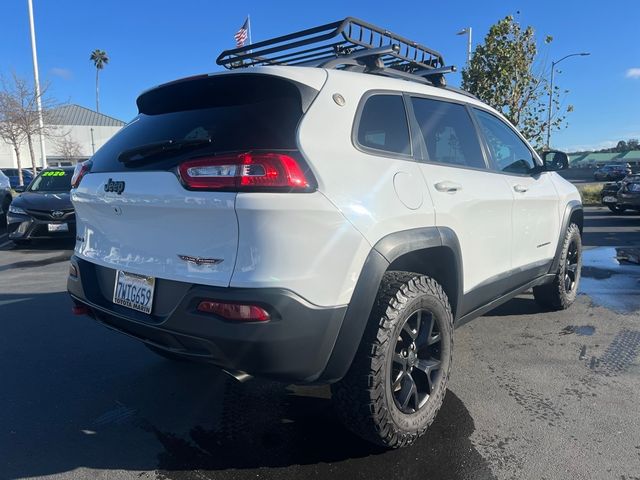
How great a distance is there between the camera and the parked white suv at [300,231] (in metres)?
2.09

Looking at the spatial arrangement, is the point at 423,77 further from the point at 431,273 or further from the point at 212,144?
the point at 212,144

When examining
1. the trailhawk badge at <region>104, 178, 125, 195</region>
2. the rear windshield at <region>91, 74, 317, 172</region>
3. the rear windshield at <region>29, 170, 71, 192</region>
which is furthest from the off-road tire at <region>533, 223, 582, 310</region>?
the rear windshield at <region>29, 170, 71, 192</region>

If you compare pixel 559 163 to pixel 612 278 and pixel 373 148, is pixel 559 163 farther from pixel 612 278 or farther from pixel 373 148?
pixel 612 278

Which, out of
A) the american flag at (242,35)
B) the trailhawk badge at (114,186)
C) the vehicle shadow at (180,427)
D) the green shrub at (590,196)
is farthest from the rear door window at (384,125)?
the green shrub at (590,196)

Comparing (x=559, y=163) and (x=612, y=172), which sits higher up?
(x=559, y=163)

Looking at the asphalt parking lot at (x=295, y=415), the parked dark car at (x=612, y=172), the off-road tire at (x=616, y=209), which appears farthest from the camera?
the parked dark car at (x=612, y=172)

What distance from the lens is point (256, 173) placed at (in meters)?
2.09

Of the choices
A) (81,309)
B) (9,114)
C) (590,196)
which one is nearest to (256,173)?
(81,309)

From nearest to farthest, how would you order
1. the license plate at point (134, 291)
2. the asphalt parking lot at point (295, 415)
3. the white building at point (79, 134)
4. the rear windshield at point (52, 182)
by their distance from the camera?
the license plate at point (134, 291), the asphalt parking lot at point (295, 415), the rear windshield at point (52, 182), the white building at point (79, 134)

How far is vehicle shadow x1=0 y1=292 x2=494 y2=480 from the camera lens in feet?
8.21

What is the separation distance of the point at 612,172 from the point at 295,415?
44.1m

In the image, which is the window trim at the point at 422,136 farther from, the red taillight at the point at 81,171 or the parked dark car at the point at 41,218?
the parked dark car at the point at 41,218

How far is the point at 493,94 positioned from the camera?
1377 centimetres

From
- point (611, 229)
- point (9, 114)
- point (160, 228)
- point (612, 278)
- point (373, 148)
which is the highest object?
point (9, 114)
